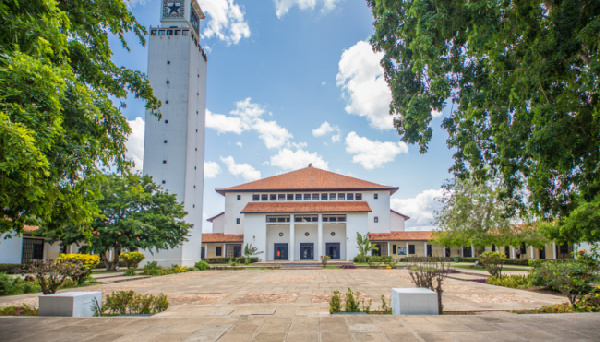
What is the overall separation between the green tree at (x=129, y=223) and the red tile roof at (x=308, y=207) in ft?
53.0

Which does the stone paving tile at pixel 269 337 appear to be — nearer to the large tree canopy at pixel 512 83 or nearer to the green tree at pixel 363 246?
the large tree canopy at pixel 512 83

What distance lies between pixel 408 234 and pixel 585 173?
4022cm

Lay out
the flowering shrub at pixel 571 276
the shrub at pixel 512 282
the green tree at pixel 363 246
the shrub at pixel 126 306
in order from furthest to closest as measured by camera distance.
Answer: the green tree at pixel 363 246
the shrub at pixel 512 282
the flowering shrub at pixel 571 276
the shrub at pixel 126 306

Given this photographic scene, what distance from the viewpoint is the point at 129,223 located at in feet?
79.8

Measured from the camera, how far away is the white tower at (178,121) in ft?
107

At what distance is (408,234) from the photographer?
45.7m

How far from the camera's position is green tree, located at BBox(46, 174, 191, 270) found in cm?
2427

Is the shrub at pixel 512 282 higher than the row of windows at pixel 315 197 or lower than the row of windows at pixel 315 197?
→ lower

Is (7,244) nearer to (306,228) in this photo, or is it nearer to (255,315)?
(255,315)

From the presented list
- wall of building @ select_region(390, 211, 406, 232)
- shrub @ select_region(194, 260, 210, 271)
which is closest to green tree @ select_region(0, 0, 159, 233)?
shrub @ select_region(194, 260, 210, 271)

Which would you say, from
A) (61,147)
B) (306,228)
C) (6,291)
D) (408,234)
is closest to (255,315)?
(61,147)

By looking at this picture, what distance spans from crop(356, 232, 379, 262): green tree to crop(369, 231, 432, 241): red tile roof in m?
2.86

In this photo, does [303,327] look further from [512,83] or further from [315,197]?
[315,197]

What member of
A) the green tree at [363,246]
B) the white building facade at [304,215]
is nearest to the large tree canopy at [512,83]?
the green tree at [363,246]
